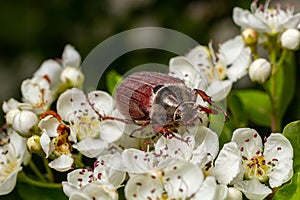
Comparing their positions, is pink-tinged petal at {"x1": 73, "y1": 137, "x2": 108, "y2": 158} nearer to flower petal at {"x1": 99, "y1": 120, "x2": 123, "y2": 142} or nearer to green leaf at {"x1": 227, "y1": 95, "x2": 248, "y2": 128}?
flower petal at {"x1": 99, "y1": 120, "x2": 123, "y2": 142}

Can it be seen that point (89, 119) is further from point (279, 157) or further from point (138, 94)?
point (279, 157)

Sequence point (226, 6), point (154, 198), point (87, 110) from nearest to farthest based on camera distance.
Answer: point (154, 198) → point (87, 110) → point (226, 6)

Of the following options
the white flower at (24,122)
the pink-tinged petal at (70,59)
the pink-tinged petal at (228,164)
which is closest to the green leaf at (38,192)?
the white flower at (24,122)

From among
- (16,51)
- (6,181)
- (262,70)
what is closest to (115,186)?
(6,181)

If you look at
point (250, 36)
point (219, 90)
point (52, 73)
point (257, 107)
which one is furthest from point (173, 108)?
point (257, 107)

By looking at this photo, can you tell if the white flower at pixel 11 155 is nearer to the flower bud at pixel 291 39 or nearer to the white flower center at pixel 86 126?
the white flower center at pixel 86 126

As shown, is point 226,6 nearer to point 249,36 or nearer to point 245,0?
point 245,0
